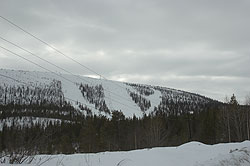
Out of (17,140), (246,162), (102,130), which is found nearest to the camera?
(17,140)

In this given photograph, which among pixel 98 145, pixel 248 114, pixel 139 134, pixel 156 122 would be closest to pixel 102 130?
pixel 98 145

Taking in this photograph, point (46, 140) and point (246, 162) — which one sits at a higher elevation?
point (46, 140)

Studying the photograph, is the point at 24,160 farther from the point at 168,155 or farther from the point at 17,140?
the point at 168,155

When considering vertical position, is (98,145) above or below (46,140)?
below

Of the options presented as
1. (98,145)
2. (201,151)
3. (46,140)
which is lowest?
(98,145)

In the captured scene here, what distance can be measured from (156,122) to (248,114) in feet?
54.7

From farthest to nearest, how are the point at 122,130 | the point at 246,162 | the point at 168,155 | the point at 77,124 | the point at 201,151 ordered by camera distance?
the point at 77,124 < the point at 122,130 < the point at 201,151 < the point at 168,155 < the point at 246,162

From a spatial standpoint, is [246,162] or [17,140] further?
[246,162]

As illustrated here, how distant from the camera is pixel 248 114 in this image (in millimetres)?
49688

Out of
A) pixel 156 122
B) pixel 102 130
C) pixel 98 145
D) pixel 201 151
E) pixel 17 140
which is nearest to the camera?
pixel 17 140

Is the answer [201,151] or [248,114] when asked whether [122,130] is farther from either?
[201,151]


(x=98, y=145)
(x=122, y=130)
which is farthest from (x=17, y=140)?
(x=122, y=130)

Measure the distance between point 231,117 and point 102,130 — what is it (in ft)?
81.3

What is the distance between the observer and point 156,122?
160 ft
